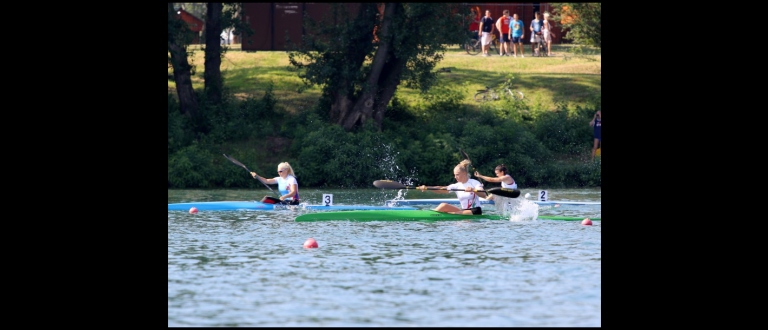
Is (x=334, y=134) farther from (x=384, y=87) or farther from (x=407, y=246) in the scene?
(x=407, y=246)

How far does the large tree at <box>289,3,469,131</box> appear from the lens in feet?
105

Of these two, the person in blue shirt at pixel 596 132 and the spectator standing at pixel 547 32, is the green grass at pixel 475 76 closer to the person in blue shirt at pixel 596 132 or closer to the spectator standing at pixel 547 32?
the spectator standing at pixel 547 32

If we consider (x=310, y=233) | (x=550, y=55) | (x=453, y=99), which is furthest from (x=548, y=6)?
(x=310, y=233)

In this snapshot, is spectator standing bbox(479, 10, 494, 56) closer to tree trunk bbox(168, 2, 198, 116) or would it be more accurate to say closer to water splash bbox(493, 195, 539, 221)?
tree trunk bbox(168, 2, 198, 116)

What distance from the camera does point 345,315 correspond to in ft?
38.0

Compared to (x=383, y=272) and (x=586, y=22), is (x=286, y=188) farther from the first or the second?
(x=586, y=22)

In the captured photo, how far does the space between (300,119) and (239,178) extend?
405cm

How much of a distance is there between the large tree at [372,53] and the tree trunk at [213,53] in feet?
8.56

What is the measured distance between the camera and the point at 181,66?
32.7 meters

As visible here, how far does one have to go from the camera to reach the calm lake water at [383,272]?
38.0 feet

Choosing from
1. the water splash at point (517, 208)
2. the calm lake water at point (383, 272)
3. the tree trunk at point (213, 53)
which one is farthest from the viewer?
the tree trunk at point (213, 53)

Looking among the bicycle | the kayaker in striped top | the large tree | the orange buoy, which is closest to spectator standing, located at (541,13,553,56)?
the bicycle

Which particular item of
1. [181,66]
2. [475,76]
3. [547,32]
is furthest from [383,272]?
[547,32]

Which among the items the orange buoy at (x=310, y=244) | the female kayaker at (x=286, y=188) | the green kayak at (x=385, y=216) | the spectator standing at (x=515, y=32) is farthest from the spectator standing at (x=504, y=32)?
the orange buoy at (x=310, y=244)
